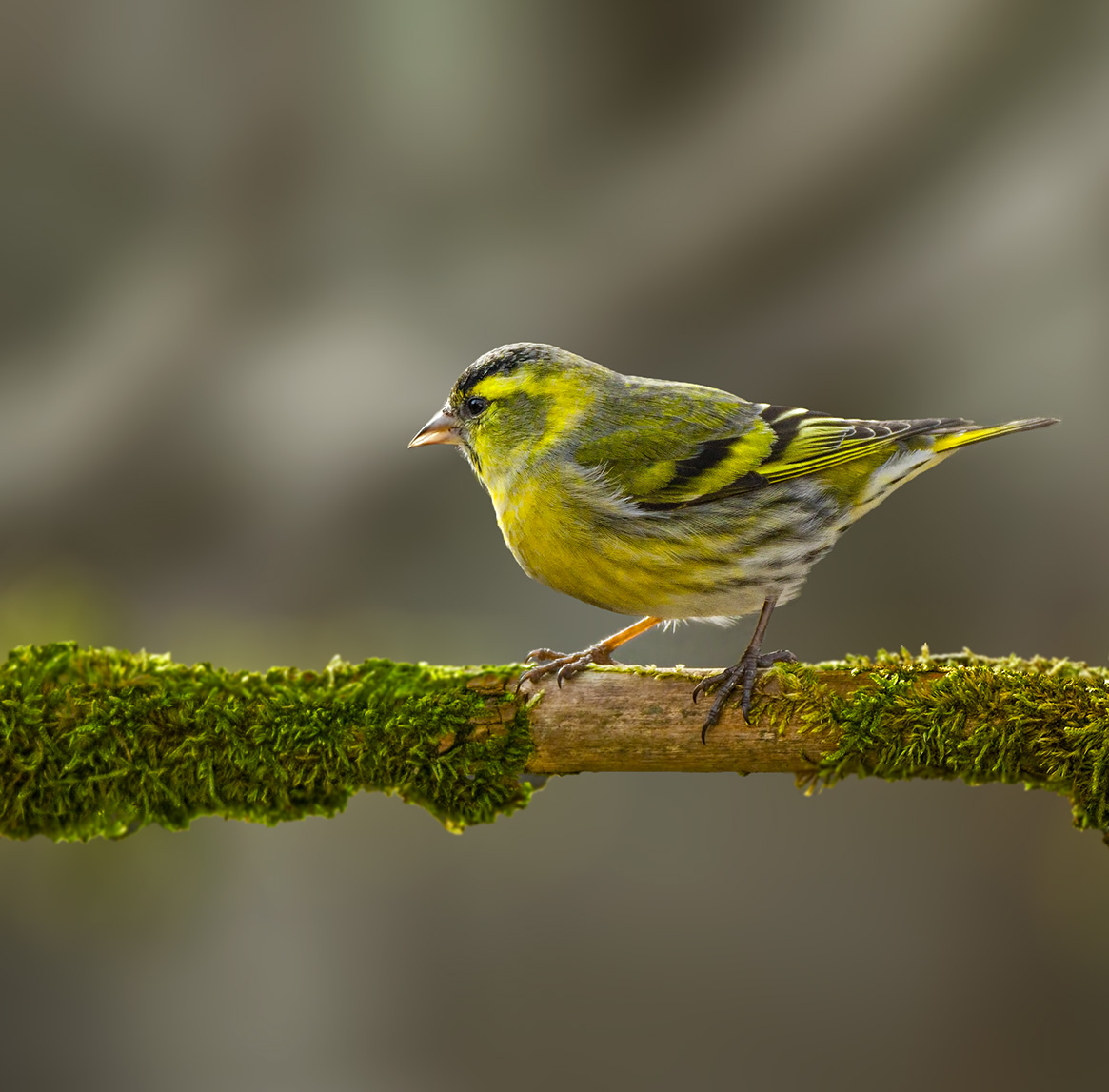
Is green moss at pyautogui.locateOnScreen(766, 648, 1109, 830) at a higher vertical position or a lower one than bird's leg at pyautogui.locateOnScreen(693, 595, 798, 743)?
lower

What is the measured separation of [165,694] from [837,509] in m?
2.11

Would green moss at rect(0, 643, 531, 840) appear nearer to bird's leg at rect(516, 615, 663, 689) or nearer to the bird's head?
bird's leg at rect(516, 615, 663, 689)

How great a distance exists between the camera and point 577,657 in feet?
9.73

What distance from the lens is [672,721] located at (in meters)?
2.72

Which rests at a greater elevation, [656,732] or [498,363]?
[498,363]

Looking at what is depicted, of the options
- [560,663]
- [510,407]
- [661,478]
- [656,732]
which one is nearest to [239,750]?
[560,663]

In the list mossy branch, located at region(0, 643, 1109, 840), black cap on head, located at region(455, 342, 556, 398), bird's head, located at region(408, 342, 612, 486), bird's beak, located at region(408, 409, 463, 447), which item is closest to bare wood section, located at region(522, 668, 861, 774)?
mossy branch, located at region(0, 643, 1109, 840)

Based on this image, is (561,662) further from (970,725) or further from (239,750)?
(970,725)

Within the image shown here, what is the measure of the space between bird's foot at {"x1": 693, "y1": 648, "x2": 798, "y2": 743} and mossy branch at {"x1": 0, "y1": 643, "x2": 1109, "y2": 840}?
0.03m

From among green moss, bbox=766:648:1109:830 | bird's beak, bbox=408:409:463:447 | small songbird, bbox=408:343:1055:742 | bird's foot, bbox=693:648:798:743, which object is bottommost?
green moss, bbox=766:648:1109:830

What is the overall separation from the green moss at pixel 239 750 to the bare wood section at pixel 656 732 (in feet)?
0.35

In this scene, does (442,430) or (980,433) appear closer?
(980,433)

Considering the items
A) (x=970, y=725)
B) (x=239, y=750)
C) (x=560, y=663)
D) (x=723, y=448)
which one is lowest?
(x=970, y=725)

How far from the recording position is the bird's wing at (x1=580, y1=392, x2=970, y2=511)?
313 centimetres
